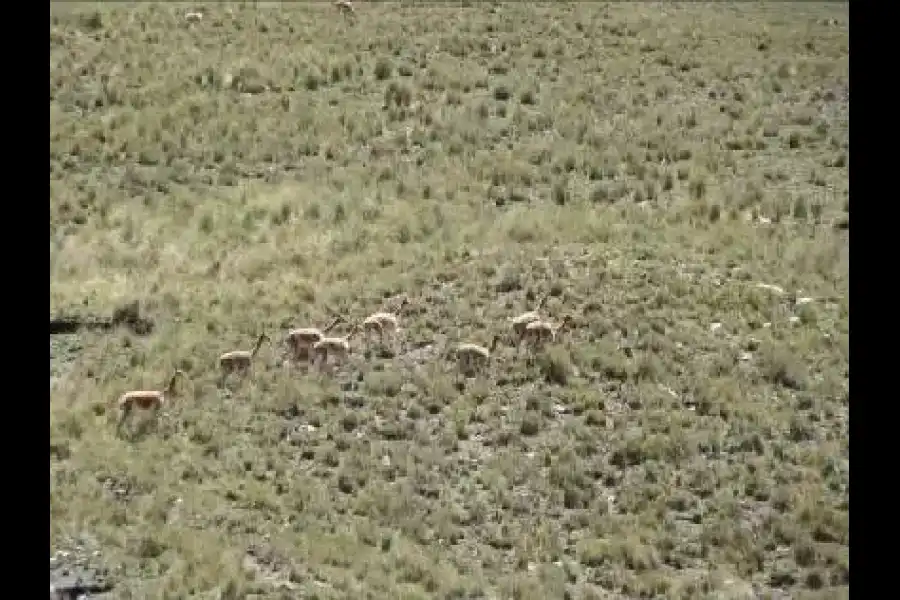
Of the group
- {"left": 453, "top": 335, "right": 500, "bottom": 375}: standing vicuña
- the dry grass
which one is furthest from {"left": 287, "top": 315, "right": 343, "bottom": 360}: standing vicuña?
{"left": 453, "top": 335, "right": 500, "bottom": 375}: standing vicuña

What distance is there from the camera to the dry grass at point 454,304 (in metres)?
8.58

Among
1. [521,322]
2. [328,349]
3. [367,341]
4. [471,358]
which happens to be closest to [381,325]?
[367,341]

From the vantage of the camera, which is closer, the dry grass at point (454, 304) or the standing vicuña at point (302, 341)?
the dry grass at point (454, 304)

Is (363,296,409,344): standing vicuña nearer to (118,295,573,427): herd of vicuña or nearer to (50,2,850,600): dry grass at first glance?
(118,295,573,427): herd of vicuña

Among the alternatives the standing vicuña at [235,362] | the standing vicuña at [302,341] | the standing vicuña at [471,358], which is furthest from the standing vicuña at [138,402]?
the standing vicuña at [471,358]

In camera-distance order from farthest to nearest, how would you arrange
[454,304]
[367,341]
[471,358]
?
[454,304], [367,341], [471,358]

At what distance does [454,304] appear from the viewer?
14.0m

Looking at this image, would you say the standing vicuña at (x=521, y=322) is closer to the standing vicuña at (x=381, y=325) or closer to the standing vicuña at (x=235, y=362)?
the standing vicuña at (x=381, y=325)

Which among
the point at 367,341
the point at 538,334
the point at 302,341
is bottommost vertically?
the point at 367,341

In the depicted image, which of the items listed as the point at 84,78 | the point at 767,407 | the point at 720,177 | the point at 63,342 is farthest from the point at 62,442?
the point at 84,78

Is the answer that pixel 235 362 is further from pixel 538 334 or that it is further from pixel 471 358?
pixel 538 334

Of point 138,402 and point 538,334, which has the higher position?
point 538,334

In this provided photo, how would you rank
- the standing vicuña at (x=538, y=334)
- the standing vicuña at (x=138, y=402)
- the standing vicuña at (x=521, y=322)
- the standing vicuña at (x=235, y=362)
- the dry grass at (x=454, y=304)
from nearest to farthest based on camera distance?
1. the dry grass at (x=454, y=304)
2. the standing vicuña at (x=138, y=402)
3. the standing vicuña at (x=235, y=362)
4. the standing vicuña at (x=538, y=334)
5. the standing vicuña at (x=521, y=322)
